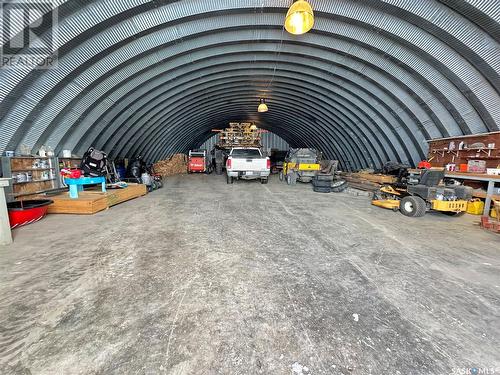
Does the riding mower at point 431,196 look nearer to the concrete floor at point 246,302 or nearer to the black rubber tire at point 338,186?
the concrete floor at point 246,302

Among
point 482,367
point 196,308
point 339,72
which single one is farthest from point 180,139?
point 482,367

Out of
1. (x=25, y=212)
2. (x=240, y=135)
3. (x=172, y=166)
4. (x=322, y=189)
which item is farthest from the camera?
(x=172, y=166)

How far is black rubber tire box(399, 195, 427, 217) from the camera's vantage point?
20.5ft

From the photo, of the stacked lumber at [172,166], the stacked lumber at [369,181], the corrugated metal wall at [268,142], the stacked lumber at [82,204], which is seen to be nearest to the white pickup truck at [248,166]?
the stacked lumber at [369,181]

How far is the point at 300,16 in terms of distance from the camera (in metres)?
5.15

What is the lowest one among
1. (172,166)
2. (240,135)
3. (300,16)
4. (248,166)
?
(172,166)

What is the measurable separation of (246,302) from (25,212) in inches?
229

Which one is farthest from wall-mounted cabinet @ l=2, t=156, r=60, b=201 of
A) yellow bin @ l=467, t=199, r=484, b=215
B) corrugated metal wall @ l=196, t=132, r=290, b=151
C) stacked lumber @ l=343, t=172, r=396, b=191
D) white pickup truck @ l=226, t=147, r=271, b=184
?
corrugated metal wall @ l=196, t=132, r=290, b=151

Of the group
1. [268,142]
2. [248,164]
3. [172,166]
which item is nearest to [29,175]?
[248,164]

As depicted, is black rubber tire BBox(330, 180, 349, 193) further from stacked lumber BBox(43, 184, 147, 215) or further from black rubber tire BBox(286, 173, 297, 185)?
stacked lumber BBox(43, 184, 147, 215)

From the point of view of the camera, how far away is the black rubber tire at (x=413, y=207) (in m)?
6.24

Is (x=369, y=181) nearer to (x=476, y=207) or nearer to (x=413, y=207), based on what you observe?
(x=476, y=207)

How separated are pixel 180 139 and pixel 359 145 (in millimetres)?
15336

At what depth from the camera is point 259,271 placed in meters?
3.13
